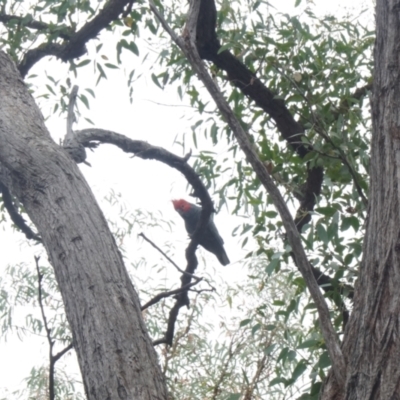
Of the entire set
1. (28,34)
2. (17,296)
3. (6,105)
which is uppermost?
(28,34)

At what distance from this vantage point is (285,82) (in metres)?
3.10

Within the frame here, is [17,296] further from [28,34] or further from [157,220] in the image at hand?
[28,34]

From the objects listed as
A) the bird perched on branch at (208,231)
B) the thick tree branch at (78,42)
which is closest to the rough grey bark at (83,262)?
the thick tree branch at (78,42)

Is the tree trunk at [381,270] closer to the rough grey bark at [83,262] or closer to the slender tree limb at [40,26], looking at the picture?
the rough grey bark at [83,262]

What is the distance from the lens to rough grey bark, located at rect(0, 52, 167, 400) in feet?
4.48

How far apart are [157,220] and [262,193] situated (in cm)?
191

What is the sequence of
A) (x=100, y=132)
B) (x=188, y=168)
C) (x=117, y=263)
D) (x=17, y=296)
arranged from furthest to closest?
(x=17, y=296) → (x=188, y=168) → (x=100, y=132) → (x=117, y=263)

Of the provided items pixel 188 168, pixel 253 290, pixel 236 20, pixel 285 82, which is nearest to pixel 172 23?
pixel 236 20

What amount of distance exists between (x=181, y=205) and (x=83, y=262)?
433 centimetres

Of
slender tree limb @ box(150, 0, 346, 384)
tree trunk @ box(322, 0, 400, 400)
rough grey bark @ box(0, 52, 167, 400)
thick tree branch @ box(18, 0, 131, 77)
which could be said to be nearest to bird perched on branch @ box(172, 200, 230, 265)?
thick tree branch @ box(18, 0, 131, 77)

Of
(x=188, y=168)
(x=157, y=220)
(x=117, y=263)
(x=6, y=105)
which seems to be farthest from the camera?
(x=157, y=220)

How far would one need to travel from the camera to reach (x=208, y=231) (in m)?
5.38

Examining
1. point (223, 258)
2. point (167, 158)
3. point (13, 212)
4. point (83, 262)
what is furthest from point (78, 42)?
point (223, 258)

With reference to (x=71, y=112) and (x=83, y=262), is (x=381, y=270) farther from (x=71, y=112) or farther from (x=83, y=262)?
(x=71, y=112)
